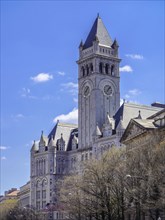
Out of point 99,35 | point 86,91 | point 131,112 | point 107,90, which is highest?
point 99,35

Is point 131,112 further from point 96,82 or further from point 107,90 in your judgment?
point 96,82

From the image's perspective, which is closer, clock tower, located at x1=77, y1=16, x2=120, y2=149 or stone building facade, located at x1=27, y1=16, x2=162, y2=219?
stone building facade, located at x1=27, y1=16, x2=162, y2=219

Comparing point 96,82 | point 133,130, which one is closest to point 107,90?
point 96,82

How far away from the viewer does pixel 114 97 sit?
186m

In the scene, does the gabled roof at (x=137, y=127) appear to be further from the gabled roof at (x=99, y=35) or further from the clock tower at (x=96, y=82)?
the gabled roof at (x=99, y=35)

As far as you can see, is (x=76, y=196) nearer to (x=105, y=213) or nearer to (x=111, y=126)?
(x=105, y=213)

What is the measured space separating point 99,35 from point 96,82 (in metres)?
15.7

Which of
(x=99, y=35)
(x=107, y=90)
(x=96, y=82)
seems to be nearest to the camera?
(x=96, y=82)

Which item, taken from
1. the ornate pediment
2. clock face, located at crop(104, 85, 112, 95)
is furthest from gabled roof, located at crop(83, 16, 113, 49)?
the ornate pediment

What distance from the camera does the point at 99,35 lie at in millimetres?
187000

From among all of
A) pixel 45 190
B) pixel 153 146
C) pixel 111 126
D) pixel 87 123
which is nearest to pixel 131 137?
pixel 153 146

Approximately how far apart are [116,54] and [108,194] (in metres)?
101

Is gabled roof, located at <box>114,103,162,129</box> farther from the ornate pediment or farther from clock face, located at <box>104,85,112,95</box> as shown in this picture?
the ornate pediment

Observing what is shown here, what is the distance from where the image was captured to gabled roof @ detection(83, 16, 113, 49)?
18625cm
